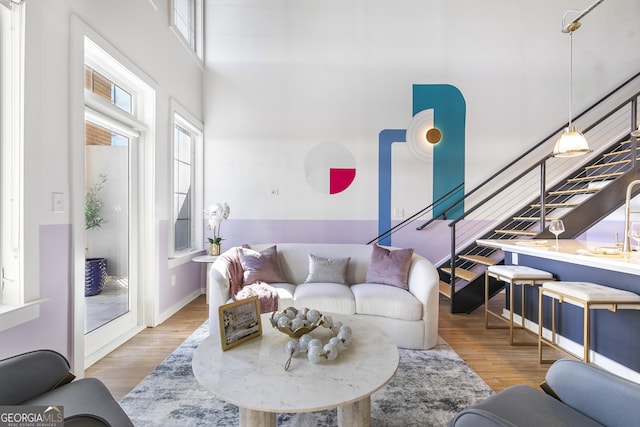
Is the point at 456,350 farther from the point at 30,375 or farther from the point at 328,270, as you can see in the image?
the point at 30,375

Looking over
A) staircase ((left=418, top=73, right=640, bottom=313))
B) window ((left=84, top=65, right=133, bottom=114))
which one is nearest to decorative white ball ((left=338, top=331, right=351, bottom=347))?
window ((left=84, top=65, right=133, bottom=114))

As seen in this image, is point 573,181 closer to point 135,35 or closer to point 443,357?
point 443,357

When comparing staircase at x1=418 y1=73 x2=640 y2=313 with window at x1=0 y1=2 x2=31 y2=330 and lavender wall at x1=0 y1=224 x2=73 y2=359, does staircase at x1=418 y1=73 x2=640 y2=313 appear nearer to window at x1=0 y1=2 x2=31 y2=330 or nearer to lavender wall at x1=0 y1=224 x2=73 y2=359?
lavender wall at x1=0 y1=224 x2=73 y2=359

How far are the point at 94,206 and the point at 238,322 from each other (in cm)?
190

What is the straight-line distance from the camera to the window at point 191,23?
13.1 feet

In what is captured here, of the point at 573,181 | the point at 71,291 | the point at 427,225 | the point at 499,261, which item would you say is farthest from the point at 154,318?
the point at 573,181

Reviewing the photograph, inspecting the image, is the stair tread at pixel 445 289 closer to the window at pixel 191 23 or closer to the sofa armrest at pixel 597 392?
the sofa armrest at pixel 597 392

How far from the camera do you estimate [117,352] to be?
2.54 metres

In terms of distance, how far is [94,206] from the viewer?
8.50ft

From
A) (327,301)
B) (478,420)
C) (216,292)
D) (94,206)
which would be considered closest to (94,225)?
(94,206)

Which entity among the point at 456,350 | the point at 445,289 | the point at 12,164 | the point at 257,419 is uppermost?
the point at 12,164

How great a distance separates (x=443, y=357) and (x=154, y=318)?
9.15 feet

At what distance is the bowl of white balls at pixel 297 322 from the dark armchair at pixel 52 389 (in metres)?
0.78

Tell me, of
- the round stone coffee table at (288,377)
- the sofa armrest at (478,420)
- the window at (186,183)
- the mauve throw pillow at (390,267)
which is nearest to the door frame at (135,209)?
the window at (186,183)
